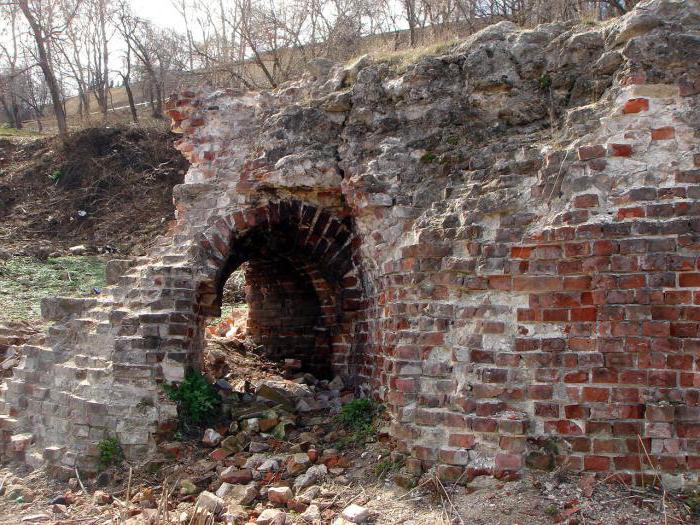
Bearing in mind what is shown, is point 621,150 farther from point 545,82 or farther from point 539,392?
point 539,392

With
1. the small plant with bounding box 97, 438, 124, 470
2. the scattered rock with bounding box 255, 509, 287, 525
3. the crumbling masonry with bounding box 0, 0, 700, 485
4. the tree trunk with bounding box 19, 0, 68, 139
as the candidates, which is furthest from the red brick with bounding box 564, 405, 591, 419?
the tree trunk with bounding box 19, 0, 68, 139

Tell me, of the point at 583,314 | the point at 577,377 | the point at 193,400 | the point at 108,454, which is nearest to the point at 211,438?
the point at 193,400

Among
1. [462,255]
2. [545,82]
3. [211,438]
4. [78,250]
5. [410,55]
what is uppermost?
[410,55]

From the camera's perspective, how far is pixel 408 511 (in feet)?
11.8

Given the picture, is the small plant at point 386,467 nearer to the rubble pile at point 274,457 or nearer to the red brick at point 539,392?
the rubble pile at point 274,457

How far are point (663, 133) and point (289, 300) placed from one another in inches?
165

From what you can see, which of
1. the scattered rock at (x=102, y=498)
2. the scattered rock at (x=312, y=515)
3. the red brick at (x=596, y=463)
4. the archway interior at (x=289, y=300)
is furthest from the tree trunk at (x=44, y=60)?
the red brick at (x=596, y=463)

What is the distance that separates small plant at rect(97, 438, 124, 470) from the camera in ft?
15.8

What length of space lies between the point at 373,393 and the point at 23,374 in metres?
3.00

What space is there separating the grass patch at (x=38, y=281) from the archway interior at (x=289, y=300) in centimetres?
305

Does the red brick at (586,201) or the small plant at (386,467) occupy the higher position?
the red brick at (586,201)

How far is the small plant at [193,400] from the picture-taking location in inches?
199

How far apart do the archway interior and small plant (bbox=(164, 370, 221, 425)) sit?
97 cm

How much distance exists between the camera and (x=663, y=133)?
3.66 m
